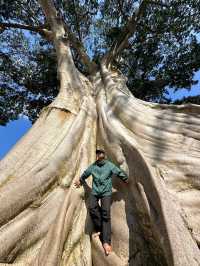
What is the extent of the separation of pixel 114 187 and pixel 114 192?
0.28 feet

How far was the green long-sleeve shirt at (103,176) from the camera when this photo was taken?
3621mm

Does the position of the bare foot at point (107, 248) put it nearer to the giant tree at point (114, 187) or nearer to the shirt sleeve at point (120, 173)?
the giant tree at point (114, 187)

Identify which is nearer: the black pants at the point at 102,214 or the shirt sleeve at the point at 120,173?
the black pants at the point at 102,214

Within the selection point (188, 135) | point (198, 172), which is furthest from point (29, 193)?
point (188, 135)

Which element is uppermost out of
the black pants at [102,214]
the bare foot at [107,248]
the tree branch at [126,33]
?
the tree branch at [126,33]

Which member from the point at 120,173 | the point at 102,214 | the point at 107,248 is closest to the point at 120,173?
the point at 120,173

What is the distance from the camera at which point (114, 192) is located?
148 inches

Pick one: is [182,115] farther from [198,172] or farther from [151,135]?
[198,172]

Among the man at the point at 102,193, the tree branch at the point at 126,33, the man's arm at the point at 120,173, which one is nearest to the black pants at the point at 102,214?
the man at the point at 102,193

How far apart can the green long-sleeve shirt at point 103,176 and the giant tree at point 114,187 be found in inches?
5.4

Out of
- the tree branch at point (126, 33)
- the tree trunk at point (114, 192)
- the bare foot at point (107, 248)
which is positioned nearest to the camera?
the tree trunk at point (114, 192)

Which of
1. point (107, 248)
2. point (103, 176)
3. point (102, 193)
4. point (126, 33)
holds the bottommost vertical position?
point (107, 248)

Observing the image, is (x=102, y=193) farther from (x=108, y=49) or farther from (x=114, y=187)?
(x=108, y=49)

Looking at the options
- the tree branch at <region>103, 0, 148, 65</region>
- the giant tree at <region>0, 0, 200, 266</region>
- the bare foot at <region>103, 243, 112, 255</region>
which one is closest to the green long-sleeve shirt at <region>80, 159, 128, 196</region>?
the giant tree at <region>0, 0, 200, 266</region>
